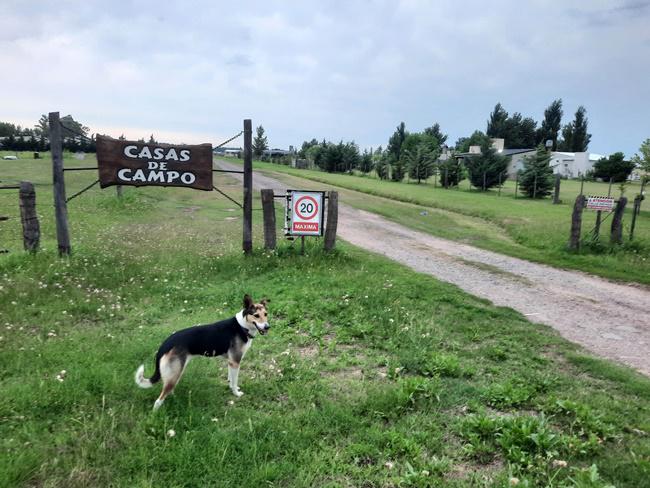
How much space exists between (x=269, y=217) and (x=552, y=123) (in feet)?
397

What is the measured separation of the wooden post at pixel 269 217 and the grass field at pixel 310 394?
2324mm

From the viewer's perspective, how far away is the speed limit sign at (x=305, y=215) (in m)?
11.5

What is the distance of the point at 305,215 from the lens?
11.5m

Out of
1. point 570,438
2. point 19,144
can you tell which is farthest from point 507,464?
point 19,144

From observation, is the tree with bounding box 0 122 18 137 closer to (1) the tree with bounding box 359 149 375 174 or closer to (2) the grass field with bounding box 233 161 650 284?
(1) the tree with bounding box 359 149 375 174

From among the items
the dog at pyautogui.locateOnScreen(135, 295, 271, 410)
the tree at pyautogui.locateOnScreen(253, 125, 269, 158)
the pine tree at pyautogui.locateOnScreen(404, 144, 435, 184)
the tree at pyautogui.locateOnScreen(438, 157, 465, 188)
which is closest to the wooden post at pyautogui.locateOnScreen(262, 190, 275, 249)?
the dog at pyautogui.locateOnScreen(135, 295, 271, 410)

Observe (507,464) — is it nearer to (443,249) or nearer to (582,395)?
(582,395)

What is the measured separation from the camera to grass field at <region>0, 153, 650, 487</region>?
3.90 metres

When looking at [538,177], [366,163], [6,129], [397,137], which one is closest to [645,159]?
[538,177]

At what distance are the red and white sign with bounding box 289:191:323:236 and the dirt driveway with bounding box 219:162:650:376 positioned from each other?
281 cm

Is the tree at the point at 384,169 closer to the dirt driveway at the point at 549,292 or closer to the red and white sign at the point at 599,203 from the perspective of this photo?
the dirt driveway at the point at 549,292

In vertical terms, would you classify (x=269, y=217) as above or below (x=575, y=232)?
above

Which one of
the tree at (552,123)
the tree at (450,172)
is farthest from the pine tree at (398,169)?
the tree at (552,123)

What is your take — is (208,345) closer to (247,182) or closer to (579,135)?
(247,182)
